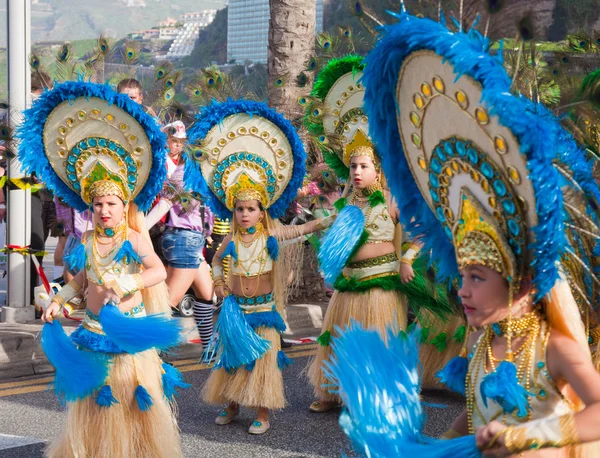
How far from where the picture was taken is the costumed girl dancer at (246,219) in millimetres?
6324

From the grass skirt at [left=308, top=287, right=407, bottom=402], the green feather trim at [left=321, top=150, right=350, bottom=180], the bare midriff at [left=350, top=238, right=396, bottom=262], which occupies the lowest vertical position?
the grass skirt at [left=308, top=287, right=407, bottom=402]

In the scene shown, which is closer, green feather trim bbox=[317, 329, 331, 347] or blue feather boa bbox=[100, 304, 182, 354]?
blue feather boa bbox=[100, 304, 182, 354]

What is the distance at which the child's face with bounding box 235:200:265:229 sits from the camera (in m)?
6.37

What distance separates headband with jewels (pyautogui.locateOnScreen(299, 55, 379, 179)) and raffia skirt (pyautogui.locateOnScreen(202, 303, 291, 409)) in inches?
55.3

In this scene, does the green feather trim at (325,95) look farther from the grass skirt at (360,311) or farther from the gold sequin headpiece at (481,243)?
the gold sequin headpiece at (481,243)

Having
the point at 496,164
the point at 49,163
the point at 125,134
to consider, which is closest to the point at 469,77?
the point at 496,164

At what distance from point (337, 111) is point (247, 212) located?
135 cm

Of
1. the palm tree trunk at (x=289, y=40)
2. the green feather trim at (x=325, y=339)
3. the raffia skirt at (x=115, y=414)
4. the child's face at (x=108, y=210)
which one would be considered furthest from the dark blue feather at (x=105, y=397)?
the palm tree trunk at (x=289, y=40)

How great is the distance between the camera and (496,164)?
2.70 metres

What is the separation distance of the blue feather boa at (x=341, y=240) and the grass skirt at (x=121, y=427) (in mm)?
1824

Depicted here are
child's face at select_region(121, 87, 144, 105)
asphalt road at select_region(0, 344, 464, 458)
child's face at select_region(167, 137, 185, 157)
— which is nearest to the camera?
asphalt road at select_region(0, 344, 464, 458)

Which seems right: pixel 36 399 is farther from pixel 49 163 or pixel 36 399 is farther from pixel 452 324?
pixel 452 324

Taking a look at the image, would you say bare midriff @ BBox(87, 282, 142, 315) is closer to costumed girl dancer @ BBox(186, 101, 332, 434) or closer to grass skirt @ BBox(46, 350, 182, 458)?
grass skirt @ BBox(46, 350, 182, 458)

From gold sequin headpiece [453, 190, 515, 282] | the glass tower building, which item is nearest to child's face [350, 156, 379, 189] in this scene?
gold sequin headpiece [453, 190, 515, 282]
